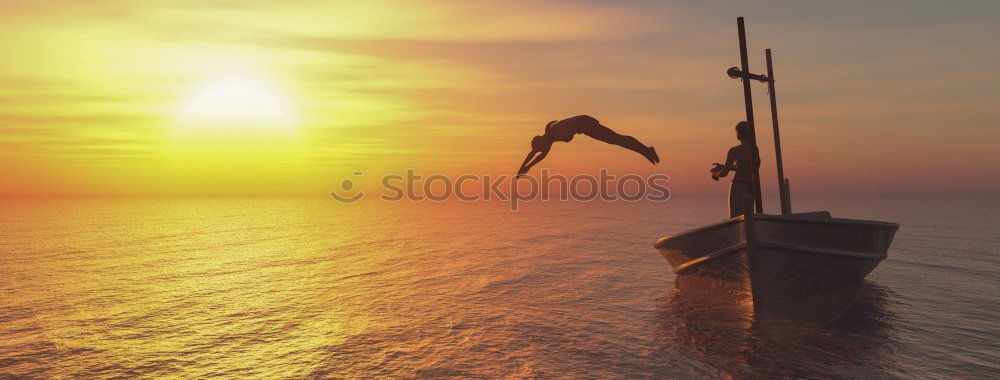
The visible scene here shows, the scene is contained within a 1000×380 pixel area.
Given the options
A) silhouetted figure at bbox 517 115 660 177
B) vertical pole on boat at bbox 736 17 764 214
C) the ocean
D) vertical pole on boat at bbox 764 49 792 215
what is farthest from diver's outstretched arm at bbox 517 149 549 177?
vertical pole on boat at bbox 764 49 792 215

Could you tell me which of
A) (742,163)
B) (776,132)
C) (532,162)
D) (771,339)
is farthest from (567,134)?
(776,132)

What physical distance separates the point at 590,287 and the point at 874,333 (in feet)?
30.2

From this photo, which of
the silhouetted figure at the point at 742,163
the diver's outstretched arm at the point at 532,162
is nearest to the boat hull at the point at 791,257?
the silhouetted figure at the point at 742,163

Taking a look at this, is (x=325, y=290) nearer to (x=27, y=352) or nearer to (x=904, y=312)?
(x=27, y=352)

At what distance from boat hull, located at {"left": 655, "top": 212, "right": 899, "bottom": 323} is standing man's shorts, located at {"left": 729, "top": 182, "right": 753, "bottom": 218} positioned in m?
0.33

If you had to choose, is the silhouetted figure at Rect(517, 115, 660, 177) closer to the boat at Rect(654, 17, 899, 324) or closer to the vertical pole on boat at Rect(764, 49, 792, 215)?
the boat at Rect(654, 17, 899, 324)

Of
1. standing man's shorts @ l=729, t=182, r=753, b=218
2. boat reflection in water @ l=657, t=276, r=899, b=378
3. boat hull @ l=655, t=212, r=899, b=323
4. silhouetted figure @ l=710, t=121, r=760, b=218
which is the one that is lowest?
boat reflection in water @ l=657, t=276, r=899, b=378

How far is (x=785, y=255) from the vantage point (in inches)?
534

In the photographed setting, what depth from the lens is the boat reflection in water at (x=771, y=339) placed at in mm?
10352

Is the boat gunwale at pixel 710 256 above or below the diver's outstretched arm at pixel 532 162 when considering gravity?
below

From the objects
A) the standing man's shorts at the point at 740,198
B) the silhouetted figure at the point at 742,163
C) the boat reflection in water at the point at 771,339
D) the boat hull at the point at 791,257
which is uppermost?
the silhouetted figure at the point at 742,163

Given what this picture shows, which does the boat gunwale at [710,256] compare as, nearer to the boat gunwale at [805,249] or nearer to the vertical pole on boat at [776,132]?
the boat gunwale at [805,249]

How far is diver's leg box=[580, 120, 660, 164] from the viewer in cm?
1145

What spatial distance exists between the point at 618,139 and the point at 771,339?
5658 millimetres
